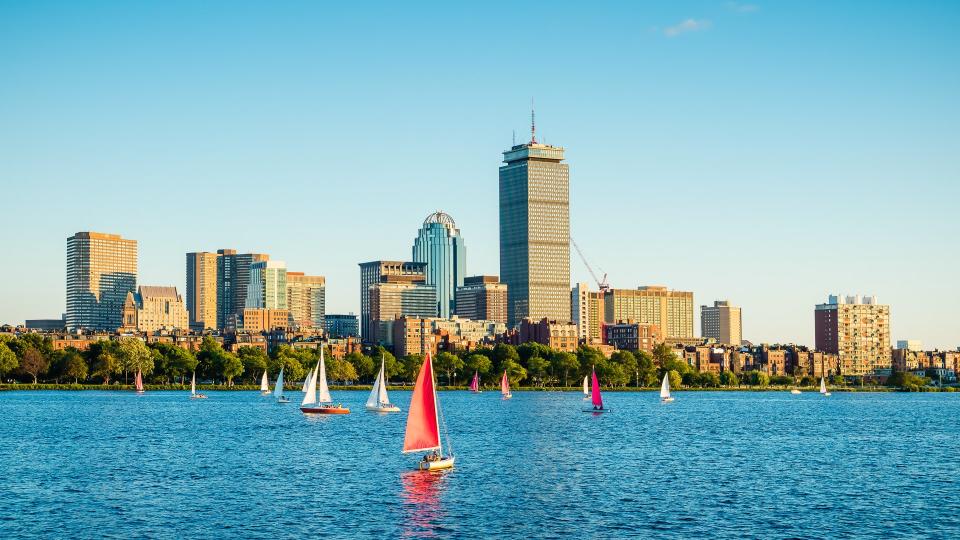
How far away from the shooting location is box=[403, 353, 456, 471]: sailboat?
280 feet

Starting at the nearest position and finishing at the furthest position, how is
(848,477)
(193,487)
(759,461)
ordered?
(193,487)
(848,477)
(759,461)

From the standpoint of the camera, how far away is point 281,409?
597ft

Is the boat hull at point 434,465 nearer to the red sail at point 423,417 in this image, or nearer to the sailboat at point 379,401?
the red sail at point 423,417

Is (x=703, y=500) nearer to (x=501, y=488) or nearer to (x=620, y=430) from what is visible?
(x=501, y=488)

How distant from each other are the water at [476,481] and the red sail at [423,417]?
2.49 metres

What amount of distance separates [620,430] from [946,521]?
226 feet

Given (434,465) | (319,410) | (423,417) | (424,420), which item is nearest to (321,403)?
(319,410)

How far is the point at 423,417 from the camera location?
8712 cm

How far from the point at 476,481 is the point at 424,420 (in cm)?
534

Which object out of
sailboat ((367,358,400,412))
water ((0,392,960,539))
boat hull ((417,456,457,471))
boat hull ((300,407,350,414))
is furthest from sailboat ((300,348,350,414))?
boat hull ((417,456,457,471))

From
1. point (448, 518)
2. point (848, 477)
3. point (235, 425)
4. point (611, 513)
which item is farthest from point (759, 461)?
point (235, 425)

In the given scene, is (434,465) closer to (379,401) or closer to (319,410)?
(319,410)

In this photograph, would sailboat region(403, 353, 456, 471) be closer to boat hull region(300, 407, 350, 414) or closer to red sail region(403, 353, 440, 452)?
red sail region(403, 353, 440, 452)

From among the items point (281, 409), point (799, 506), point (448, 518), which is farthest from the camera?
point (281, 409)
